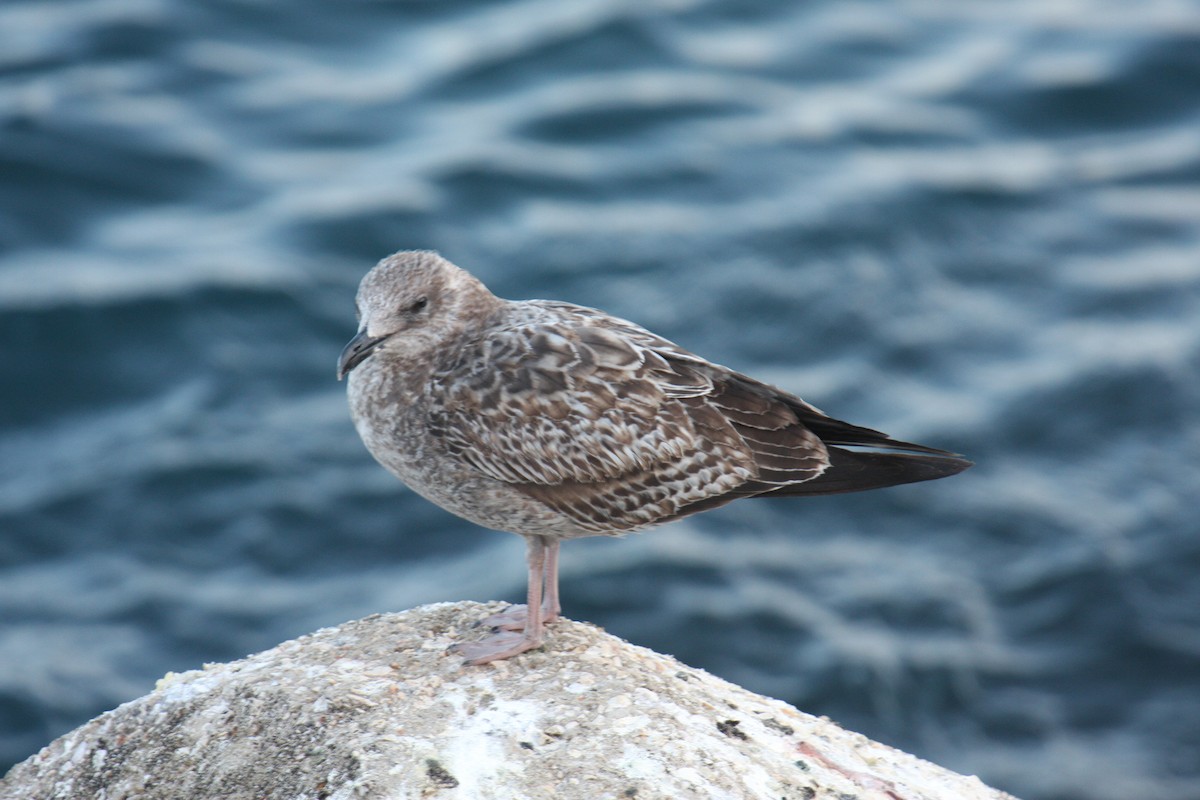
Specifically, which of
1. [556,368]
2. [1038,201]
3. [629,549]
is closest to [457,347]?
[556,368]

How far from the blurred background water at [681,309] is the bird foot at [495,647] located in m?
5.19

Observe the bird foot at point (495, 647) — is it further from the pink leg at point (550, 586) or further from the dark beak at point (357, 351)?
the dark beak at point (357, 351)

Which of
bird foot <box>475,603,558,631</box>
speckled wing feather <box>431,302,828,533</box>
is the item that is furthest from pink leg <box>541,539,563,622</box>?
speckled wing feather <box>431,302,828,533</box>

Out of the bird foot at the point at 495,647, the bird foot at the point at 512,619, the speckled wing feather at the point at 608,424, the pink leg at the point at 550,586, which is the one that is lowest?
the bird foot at the point at 495,647

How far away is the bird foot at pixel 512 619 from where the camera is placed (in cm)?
631

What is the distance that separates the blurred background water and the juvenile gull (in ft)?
15.9

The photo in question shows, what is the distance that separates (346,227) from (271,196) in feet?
3.56

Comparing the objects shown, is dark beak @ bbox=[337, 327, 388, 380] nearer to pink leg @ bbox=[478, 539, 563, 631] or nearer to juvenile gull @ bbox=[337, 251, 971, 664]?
juvenile gull @ bbox=[337, 251, 971, 664]

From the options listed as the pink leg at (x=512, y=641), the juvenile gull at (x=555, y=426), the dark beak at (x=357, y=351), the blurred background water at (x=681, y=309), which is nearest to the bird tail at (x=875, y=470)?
the juvenile gull at (x=555, y=426)

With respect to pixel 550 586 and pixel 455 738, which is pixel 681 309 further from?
pixel 455 738

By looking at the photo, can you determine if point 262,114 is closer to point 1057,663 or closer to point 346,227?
point 346,227

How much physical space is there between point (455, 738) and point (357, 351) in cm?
189

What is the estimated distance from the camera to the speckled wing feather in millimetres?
6262

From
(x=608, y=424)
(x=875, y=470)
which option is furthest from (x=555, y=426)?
(x=875, y=470)
